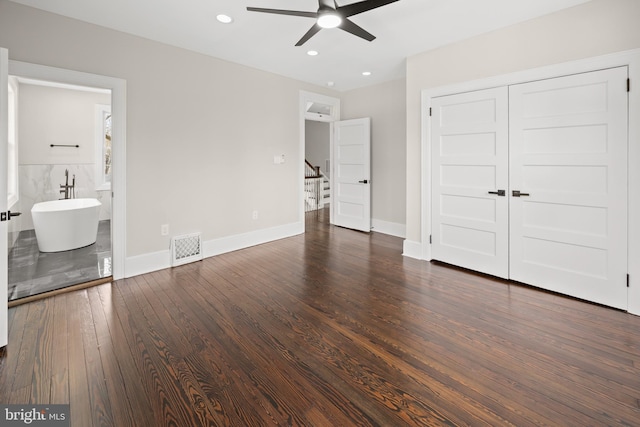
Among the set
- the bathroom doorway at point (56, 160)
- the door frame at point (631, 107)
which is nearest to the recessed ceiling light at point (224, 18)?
the bathroom doorway at point (56, 160)

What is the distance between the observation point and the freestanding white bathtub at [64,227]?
4309 millimetres

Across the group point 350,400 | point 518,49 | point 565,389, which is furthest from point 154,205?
point 518,49

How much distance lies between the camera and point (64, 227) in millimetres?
4445

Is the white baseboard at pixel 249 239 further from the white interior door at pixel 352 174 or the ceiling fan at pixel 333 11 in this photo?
the ceiling fan at pixel 333 11

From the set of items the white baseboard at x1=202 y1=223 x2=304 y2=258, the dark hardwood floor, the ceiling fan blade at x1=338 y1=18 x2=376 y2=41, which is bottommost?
the dark hardwood floor

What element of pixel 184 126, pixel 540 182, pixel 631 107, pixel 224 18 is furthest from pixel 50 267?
pixel 631 107

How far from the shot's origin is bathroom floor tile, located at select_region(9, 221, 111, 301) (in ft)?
10.3

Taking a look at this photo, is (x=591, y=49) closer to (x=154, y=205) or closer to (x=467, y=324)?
(x=467, y=324)

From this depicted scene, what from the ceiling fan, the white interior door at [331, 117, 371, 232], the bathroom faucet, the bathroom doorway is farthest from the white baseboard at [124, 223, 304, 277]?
the bathroom faucet

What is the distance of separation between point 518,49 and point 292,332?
3578 mm

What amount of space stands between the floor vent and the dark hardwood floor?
0.60 m

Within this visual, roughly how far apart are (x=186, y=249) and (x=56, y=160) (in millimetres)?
3737

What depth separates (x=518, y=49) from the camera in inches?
124

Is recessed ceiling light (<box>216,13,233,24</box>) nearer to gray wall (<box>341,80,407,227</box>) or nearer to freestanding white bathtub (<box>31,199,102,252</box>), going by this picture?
gray wall (<box>341,80,407,227</box>)
